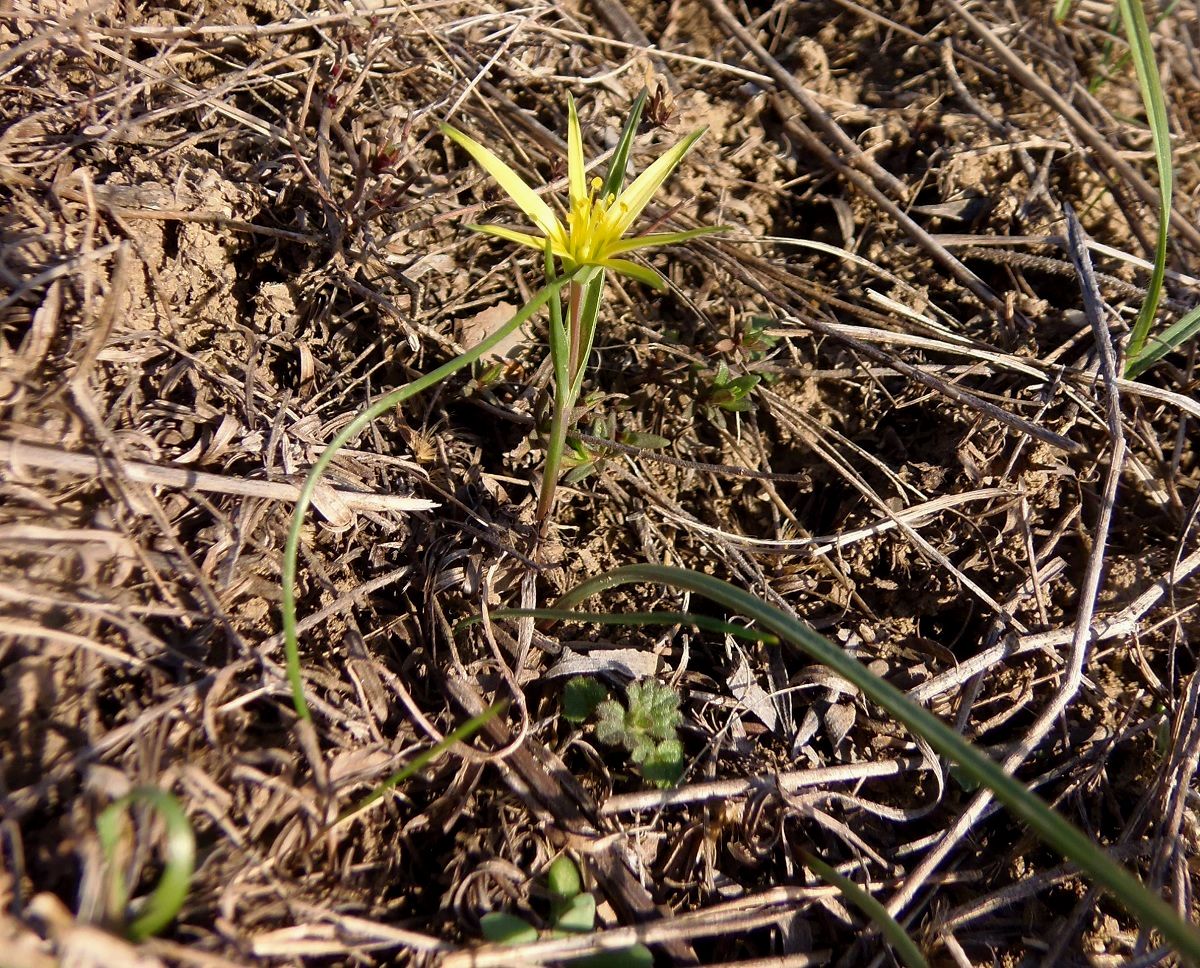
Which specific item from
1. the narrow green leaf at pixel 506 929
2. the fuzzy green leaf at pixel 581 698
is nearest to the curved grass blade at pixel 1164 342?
the fuzzy green leaf at pixel 581 698

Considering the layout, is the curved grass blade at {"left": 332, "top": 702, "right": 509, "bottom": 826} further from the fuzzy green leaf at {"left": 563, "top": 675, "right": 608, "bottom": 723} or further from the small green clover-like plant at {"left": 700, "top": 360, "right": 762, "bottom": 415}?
the small green clover-like plant at {"left": 700, "top": 360, "right": 762, "bottom": 415}

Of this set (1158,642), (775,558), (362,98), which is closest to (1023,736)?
(1158,642)

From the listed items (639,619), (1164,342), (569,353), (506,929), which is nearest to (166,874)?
(506,929)

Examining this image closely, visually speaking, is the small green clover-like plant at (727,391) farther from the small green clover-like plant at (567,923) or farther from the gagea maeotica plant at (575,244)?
the small green clover-like plant at (567,923)

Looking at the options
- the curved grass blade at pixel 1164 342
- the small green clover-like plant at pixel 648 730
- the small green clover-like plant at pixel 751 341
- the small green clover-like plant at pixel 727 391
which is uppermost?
the curved grass blade at pixel 1164 342

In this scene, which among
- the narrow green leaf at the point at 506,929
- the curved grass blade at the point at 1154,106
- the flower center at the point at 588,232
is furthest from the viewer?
the curved grass blade at the point at 1154,106

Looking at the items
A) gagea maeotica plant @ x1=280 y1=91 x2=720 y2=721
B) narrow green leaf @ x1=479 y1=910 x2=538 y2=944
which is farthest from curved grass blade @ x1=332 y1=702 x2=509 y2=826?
narrow green leaf @ x1=479 y1=910 x2=538 y2=944

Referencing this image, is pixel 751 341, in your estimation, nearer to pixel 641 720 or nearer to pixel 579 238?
pixel 579 238

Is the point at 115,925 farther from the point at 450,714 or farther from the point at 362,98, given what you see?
the point at 362,98
